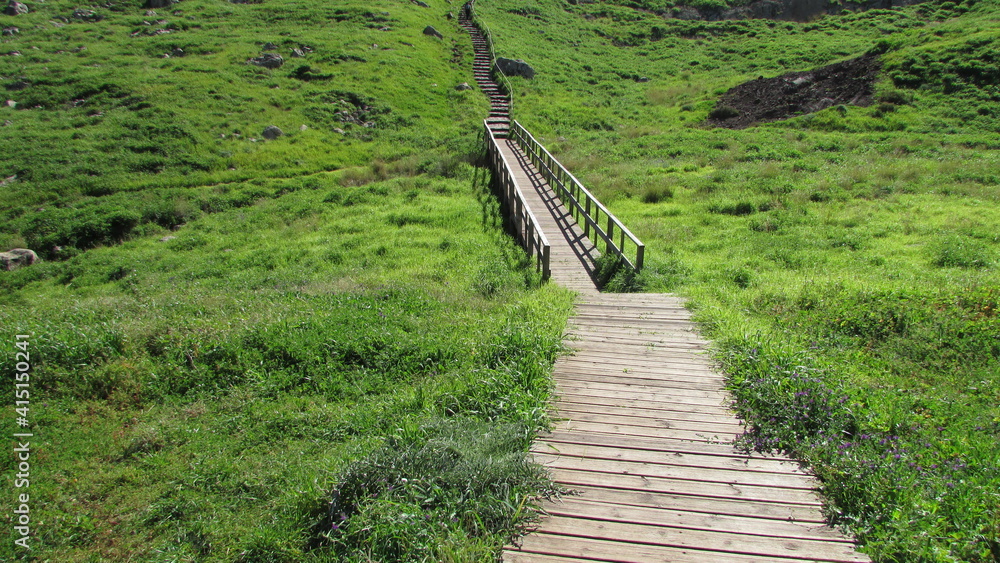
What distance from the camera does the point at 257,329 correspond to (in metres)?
8.42

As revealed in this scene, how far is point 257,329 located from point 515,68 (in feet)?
105

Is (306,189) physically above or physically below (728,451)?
below

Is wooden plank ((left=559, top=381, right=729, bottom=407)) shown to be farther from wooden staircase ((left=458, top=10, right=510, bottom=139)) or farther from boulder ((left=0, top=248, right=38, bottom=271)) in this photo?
wooden staircase ((left=458, top=10, right=510, bottom=139))

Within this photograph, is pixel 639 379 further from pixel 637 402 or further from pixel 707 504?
pixel 707 504

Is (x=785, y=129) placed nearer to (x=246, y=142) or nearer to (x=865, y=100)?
(x=865, y=100)

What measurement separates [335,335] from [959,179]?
20359 millimetres

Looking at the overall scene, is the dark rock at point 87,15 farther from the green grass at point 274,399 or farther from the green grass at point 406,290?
the green grass at point 274,399

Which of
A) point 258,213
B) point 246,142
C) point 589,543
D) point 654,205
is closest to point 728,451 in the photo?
point 589,543

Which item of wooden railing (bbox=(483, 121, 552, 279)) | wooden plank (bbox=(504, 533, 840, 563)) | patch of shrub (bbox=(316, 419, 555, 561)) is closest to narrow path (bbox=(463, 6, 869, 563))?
wooden plank (bbox=(504, 533, 840, 563))

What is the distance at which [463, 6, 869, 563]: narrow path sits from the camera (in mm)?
3977

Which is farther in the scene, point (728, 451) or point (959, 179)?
point (959, 179)

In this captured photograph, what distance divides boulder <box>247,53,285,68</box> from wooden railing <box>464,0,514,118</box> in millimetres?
13934

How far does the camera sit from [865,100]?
1102 inches

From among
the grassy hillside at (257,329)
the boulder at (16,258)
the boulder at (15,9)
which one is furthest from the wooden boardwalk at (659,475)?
the boulder at (15,9)
